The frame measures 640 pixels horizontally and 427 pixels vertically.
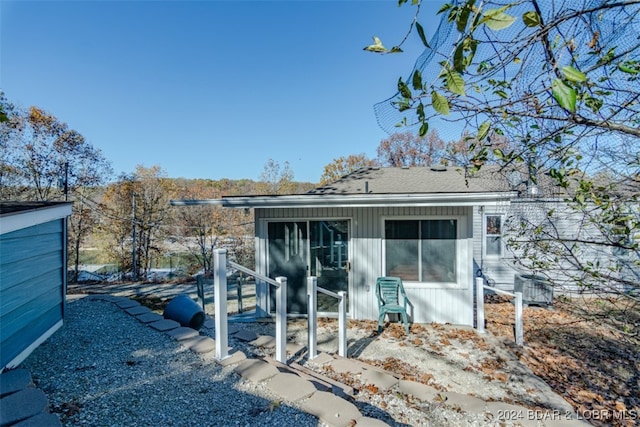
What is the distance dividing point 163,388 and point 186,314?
1.89 meters

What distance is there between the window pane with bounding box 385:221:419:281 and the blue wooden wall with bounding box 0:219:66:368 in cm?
505

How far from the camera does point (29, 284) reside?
11.0ft

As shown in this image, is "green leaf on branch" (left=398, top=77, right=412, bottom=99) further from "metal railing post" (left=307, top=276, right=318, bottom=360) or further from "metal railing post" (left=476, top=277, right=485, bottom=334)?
"metal railing post" (left=476, top=277, right=485, bottom=334)

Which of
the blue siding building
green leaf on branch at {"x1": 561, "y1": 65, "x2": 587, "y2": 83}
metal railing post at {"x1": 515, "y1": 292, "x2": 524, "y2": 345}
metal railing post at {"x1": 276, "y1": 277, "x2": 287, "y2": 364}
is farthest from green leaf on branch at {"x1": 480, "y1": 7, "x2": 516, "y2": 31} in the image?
metal railing post at {"x1": 515, "y1": 292, "x2": 524, "y2": 345}

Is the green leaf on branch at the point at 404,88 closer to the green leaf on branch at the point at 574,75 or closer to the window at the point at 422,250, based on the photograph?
the green leaf on branch at the point at 574,75

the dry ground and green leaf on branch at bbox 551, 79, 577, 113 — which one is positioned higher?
green leaf on branch at bbox 551, 79, 577, 113

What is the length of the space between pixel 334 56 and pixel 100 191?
8759 millimetres

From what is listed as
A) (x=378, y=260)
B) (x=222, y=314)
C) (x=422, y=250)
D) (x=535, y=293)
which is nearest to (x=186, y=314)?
(x=222, y=314)

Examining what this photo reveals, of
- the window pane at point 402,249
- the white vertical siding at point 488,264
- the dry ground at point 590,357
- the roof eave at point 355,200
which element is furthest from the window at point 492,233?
the roof eave at point 355,200

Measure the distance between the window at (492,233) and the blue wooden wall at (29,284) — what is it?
951 centimetres

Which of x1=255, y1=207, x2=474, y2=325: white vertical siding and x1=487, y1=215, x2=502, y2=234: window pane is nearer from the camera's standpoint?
x1=255, y1=207, x2=474, y2=325: white vertical siding

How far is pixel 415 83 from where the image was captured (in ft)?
3.35

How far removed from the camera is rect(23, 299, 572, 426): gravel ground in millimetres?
2125

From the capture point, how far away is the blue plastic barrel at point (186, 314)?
4.24m
